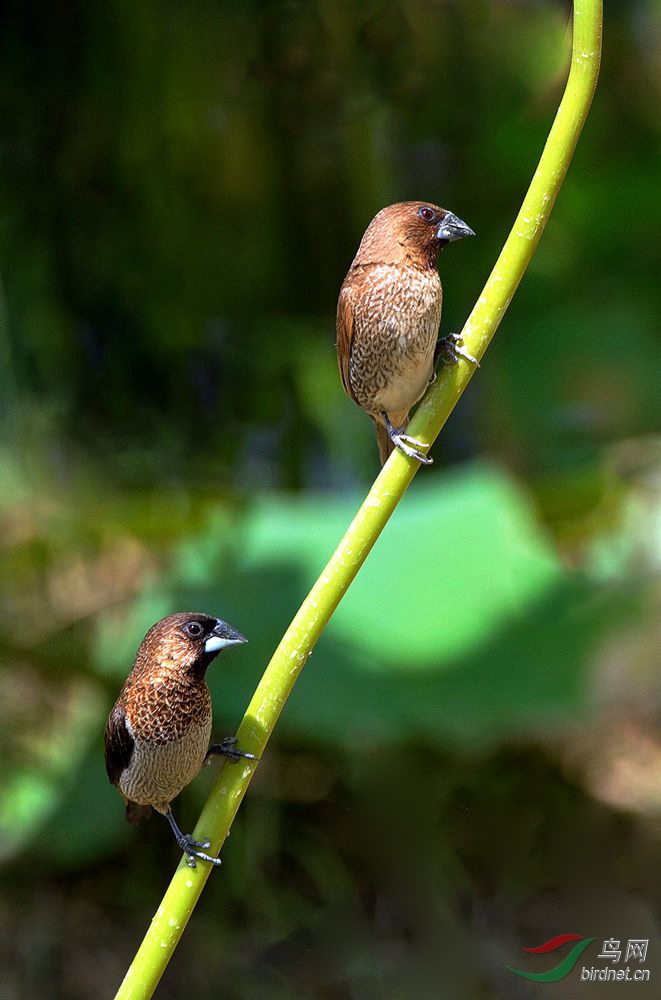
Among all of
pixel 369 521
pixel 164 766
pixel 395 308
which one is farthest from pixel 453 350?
pixel 164 766

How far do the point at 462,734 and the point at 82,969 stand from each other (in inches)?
57.6

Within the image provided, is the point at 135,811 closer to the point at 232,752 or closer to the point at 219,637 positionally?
the point at 219,637

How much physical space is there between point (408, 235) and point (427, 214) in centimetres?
3

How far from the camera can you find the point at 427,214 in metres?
1.10

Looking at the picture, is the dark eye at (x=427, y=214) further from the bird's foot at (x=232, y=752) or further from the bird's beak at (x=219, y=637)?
the bird's foot at (x=232, y=752)

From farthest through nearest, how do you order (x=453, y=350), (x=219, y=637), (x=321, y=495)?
(x=321, y=495)
(x=219, y=637)
(x=453, y=350)

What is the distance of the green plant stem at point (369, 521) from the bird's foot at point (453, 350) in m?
0.01

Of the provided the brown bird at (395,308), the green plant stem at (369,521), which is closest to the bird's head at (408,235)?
the brown bird at (395,308)

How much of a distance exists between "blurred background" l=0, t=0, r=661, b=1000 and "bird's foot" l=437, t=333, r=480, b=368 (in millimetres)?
2191

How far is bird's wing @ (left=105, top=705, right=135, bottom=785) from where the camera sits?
1183 millimetres

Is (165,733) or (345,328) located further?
(345,328)

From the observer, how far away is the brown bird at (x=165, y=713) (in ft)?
3.48

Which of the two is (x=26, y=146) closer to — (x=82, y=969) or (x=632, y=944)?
(x=82, y=969)

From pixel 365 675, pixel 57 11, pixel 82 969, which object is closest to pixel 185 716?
pixel 365 675
